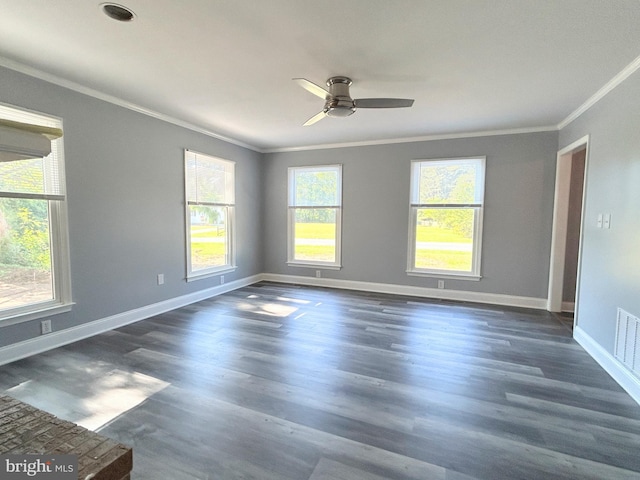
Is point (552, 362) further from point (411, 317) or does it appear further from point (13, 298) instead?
point (13, 298)

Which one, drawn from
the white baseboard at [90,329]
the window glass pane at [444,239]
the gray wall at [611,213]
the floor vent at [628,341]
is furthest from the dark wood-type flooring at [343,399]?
the window glass pane at [444,239]

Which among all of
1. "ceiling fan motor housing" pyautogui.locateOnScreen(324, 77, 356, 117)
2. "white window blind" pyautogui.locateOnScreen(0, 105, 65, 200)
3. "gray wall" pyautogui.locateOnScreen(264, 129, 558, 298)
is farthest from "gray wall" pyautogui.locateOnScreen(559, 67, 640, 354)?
"white window blind" pyautogui.locateOnScreen(0, 105, 65, 200)

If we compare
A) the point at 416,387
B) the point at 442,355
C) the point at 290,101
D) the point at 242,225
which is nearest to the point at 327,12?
the point at 290,101

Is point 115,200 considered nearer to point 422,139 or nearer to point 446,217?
point 422,139

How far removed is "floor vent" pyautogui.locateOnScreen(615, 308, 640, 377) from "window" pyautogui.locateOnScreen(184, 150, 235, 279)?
4806 mm

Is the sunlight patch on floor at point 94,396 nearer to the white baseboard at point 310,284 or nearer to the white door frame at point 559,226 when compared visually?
the white baseboard at point 310,284

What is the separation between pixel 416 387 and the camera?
8.02 ft

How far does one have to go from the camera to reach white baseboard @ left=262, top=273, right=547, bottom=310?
15.2ft

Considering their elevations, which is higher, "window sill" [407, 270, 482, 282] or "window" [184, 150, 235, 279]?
"window" [184, 150, 235, 279]

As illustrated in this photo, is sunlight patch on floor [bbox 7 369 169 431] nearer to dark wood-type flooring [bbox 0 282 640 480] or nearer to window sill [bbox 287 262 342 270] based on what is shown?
dark wood-type flooring [bbox 0 282 640 480]

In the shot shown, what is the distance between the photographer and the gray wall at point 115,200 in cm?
305

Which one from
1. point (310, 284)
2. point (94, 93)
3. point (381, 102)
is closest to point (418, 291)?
point (310, 284)

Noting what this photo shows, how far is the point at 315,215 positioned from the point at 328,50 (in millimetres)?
3582

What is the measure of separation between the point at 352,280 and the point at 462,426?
12.0ft
